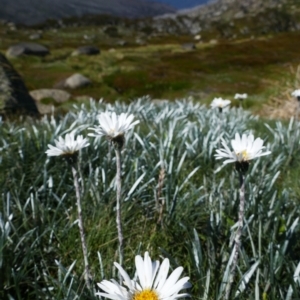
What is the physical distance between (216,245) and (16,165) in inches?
66.2

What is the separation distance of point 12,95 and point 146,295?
7.38m

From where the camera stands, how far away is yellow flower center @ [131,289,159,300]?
1.25 metres

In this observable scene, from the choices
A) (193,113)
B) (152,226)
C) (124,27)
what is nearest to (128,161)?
(152,226)

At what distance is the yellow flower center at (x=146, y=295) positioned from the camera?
1246 mm

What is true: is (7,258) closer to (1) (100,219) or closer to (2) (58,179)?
(1) (100,219)

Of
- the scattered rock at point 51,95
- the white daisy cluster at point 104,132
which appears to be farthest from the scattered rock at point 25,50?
the white daisy cluster at point 104,132

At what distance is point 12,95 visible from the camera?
8.09 meters

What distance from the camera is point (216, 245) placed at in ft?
7.40

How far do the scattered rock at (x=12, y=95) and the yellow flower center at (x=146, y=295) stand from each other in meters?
6.40

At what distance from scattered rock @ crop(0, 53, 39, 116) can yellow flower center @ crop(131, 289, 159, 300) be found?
640 cm

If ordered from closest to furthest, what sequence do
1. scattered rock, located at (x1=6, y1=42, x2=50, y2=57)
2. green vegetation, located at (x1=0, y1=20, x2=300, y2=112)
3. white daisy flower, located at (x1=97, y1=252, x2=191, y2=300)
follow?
white daisy flower, located at (x1=97, y1=252, x2=191, y2=300) < green vegetation, located at (x1=0, y1=20, x2=300, y2=112) < scattered rock, located at (x1=6, y1=42, x2=50, y2=57)

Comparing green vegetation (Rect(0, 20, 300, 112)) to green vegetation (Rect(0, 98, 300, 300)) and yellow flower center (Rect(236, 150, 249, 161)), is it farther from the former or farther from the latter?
yellow flower center (Rect(236, 150, 249, 161))

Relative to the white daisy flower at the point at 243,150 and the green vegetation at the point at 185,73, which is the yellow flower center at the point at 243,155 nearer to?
the white daisy flower at the point at 243,150

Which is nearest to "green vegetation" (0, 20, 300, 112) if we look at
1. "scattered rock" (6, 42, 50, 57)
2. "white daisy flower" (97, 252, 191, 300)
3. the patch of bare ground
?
the patch of bare ground
